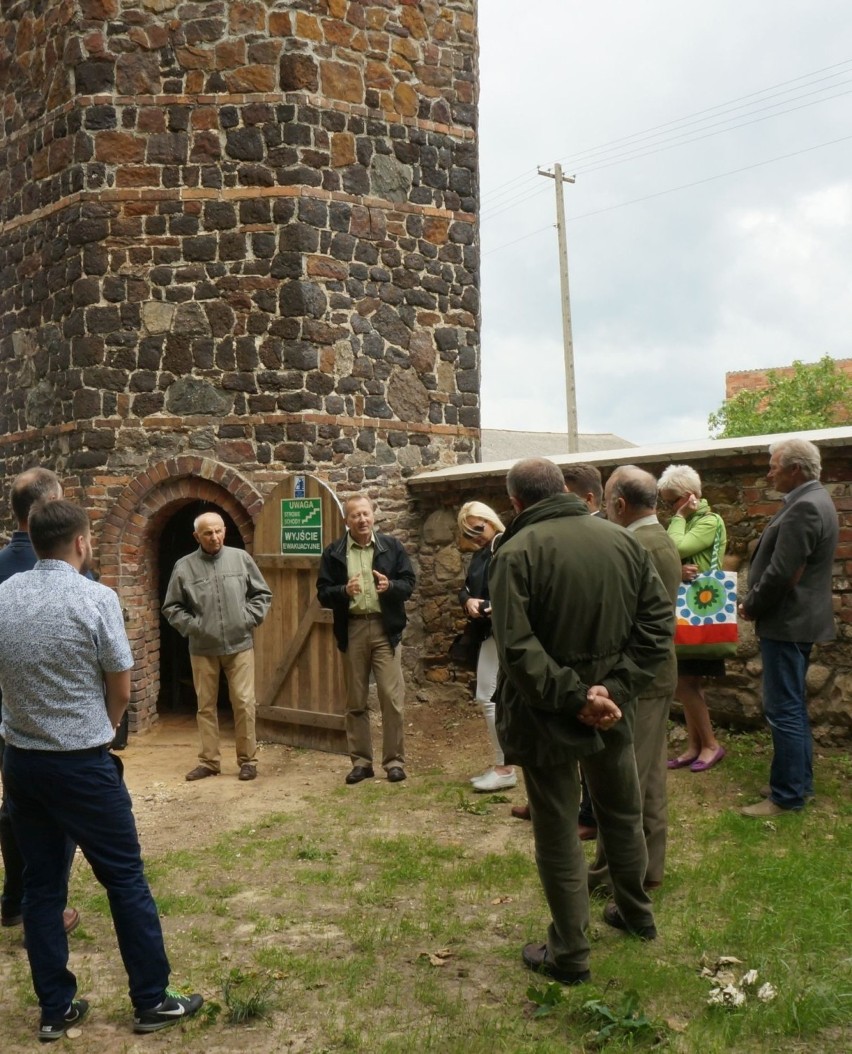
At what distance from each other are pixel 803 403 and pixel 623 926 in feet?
92.4

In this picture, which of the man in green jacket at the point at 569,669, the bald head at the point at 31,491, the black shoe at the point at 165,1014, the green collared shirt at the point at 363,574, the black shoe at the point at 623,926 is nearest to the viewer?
the black shoe at the point at 165,1014

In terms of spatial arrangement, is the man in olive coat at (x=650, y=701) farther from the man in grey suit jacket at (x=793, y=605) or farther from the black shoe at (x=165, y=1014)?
the black shoe at (x=165, y=1014)

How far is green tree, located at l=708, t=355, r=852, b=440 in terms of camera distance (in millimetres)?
29516

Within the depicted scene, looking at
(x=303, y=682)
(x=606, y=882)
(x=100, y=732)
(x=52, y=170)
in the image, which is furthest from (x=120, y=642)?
(x=52, y=170)

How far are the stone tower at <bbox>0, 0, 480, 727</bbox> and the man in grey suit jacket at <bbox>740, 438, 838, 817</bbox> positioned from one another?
4395 millimetres

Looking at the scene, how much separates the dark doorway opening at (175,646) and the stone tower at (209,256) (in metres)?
0.98

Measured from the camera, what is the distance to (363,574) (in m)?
7.05

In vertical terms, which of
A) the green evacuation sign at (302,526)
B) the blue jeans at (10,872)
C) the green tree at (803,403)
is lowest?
the blue jeans at (10,872)

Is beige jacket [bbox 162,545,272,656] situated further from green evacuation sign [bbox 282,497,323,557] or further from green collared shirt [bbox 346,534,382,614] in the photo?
green evacuation sign [bbox 282,497,323,557]

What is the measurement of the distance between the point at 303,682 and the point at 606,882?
14.0 ft

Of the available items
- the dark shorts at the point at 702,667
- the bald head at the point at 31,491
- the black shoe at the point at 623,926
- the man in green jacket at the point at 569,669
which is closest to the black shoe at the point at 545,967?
the man in green jacket at the point at 569,669

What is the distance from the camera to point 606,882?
4.46 m

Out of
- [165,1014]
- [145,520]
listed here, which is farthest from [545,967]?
[145,520]

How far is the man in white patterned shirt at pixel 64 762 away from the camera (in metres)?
3.37
